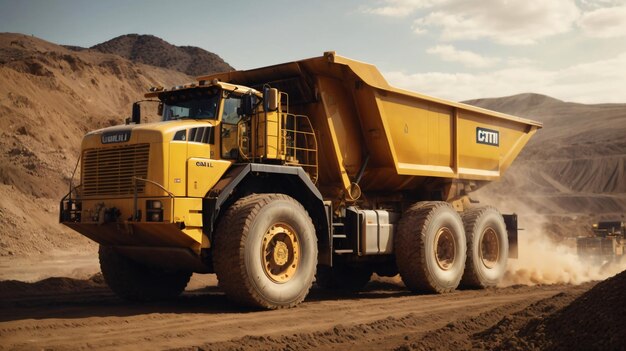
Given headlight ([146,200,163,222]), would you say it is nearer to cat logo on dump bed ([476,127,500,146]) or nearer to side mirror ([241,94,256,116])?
side mirror ([241,94,256,116])

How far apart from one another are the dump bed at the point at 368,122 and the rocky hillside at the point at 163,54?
58.3 m

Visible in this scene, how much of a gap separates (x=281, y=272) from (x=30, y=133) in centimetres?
2237

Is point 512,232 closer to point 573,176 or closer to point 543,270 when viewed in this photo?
point 543,270

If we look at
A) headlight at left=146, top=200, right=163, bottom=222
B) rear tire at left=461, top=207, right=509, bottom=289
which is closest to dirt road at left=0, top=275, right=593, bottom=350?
rear tire at left=461, top=207, right=509, bottom=289

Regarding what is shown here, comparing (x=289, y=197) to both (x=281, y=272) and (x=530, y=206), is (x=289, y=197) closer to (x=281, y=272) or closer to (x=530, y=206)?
(x=281, y=272)

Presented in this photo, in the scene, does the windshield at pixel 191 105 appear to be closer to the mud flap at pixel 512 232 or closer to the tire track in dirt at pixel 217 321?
the tire track in dirt at pixel 217 321

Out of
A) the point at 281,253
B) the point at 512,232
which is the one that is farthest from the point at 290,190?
the point at 512,232

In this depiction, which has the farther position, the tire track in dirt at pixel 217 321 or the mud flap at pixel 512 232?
the mud flap at pixel 512 232

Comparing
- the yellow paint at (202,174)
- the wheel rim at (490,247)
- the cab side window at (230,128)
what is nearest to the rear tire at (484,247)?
the wheel rim at (490,247)

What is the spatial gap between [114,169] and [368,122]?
4.59 metres

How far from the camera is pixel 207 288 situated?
13656 mm

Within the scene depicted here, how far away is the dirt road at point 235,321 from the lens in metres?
7.23

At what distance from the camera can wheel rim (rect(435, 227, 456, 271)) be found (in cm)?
1273

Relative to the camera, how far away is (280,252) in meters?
9.89
